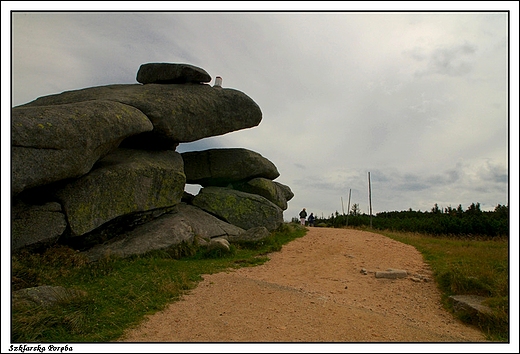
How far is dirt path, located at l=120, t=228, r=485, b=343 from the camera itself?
7.18m

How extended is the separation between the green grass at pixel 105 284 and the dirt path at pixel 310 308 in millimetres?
492

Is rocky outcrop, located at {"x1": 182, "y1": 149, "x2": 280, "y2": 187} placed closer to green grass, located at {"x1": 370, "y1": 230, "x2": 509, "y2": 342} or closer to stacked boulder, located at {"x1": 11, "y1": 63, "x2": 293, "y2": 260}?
stacked boulder, located at {"x1": 11, "y1": 63, "x2": 293, "y2": 260}

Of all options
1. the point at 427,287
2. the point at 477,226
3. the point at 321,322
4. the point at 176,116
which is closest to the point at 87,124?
the point at 176,116

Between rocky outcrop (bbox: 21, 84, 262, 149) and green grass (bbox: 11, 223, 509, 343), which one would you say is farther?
rocky outcrop (bbox: 21, 84, 262, 149)

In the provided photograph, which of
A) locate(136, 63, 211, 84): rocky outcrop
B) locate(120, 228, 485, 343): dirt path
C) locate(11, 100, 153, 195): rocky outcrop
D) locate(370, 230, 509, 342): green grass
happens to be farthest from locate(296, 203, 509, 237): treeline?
locate(11, 100, 153, 195): rocky outcrop

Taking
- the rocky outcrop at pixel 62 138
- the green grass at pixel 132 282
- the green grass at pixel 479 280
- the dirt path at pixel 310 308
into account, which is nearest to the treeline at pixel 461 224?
the green grass at pixel 479 280

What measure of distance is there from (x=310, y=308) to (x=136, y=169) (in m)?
9.34

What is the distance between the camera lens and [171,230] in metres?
14.6

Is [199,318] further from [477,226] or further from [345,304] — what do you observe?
[477,226]

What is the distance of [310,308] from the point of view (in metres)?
8.65

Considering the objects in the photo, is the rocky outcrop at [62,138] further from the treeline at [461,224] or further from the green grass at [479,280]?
the treeline at [461,224]

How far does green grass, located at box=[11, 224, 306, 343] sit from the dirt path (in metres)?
0.49

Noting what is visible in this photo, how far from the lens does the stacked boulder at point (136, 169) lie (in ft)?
40.0

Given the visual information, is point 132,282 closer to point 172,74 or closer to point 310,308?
point 310,308
